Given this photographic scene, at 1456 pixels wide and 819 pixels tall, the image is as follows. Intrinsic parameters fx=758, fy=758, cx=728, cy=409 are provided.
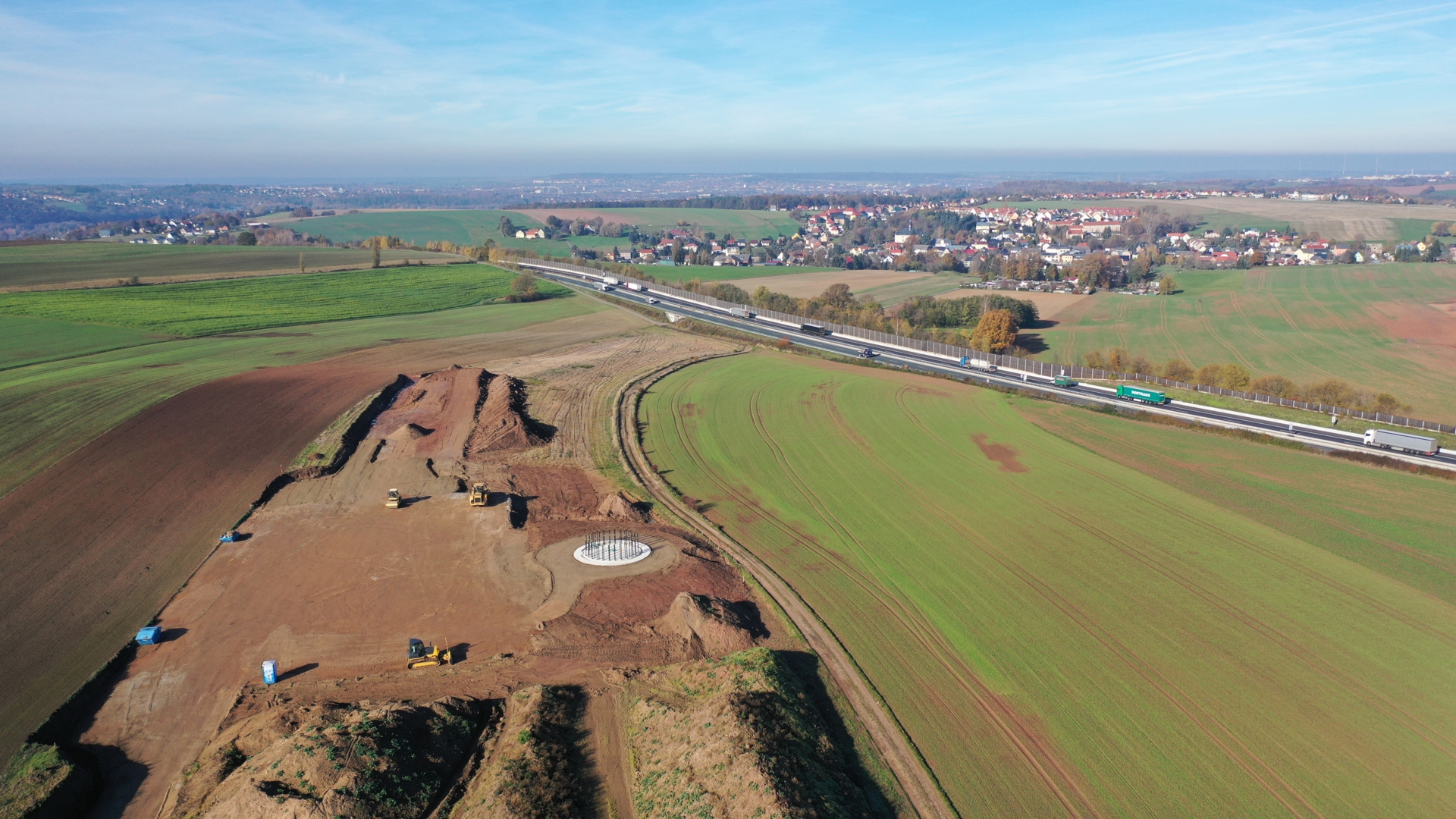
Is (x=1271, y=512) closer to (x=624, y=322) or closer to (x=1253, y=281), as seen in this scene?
(x=624, y=322)

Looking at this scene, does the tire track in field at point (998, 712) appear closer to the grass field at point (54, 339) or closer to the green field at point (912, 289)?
the grass field at point (54, 339)

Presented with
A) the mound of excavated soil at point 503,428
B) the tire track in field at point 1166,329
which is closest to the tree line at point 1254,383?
the tire track in field at point 1166,329

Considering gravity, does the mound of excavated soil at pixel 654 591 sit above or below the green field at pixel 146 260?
below

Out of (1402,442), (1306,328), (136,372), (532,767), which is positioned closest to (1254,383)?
(1402,442)

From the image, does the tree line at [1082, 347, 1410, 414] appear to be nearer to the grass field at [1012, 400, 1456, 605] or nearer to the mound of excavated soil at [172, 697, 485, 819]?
the grass field at [1012, 400, 1456, 605]

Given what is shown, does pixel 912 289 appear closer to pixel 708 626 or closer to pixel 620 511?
pixel 620 511

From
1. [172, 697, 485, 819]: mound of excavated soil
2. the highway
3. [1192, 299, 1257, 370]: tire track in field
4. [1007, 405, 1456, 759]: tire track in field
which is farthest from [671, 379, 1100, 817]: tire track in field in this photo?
[1192, 299, 1257, 370]: tire track in field

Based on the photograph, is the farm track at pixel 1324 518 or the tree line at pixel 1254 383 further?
the tree line at pixel 1254 383
